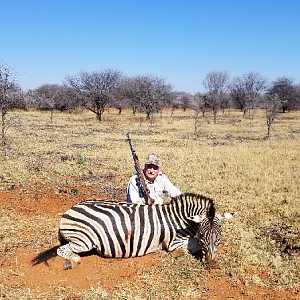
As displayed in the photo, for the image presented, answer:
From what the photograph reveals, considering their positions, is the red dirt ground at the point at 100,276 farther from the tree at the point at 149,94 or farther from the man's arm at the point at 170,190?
the tree at the point at 149,94

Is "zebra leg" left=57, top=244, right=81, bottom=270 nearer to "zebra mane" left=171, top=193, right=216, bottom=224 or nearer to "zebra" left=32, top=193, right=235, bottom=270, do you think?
"zebra" left=32, top=193, right=235, bottom=270

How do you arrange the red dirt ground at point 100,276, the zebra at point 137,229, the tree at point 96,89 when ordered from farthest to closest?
the tree at point 96,89 < the zebra at point 137,229 < the red dirt ground at point 100,276

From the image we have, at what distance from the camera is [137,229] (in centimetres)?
430

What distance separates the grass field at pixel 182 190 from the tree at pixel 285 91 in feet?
130

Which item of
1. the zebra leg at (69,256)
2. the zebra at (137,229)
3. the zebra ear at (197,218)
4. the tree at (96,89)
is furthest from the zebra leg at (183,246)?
the tree at (96,89)

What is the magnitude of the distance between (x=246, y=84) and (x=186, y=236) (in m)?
55.6

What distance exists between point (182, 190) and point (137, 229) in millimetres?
4245

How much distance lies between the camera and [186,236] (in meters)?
4.52

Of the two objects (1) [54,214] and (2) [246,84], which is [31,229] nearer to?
(1) [54,214]

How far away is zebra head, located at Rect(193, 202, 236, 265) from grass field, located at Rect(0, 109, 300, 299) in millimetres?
254

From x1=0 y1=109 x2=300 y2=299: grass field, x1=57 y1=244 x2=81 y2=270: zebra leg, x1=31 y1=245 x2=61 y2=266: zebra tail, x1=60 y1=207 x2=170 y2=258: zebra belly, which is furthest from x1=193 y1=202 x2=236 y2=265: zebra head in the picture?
x1=31 y1=245 x2=61 y2=266: zebra tail

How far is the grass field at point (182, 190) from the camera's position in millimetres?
4039

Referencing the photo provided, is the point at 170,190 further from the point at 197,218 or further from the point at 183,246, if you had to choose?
the point at 197,218

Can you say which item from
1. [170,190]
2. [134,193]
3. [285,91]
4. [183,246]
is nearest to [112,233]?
[134,193]
